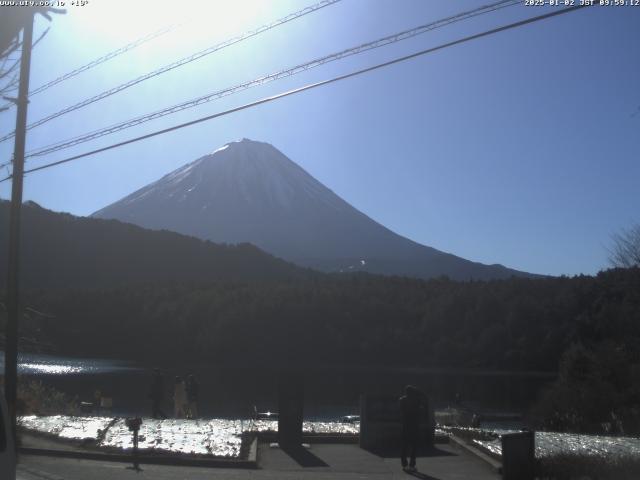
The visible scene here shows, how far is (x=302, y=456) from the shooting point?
15.0 m

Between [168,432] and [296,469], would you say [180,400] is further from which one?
[296,469]

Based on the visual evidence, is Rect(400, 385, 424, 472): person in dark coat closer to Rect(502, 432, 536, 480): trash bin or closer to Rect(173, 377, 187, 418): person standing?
Rect(502, 432, 536, 480): trash bin

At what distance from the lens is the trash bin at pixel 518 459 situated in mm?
11789

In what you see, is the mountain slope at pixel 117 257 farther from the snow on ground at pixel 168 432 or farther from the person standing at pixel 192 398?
the snow on ground at pixel 168 432

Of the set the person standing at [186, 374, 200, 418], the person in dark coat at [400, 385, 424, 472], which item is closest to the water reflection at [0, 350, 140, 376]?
the person standing at [186, 374, 200, 418]

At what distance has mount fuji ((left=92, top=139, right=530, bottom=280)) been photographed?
182 m

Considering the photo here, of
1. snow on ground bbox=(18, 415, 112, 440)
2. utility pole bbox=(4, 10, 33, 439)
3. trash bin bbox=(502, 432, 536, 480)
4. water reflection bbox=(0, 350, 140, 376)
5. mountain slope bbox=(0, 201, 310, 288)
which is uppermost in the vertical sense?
mountain slope bbox=(0, 201, 310, 288)

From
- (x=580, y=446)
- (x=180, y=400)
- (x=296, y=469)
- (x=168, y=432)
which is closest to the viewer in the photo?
(x=580, y=446)

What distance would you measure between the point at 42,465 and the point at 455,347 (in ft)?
232

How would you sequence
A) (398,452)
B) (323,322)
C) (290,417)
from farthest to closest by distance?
(323,322)
(290,417)
(398,452)

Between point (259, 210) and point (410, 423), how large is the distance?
7121 inches

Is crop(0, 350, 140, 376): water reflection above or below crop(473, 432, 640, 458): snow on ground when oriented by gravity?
above

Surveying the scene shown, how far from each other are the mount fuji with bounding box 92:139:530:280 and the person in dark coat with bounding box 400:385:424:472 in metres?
164

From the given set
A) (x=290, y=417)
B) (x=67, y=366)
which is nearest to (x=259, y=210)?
(x=67, y=366)
